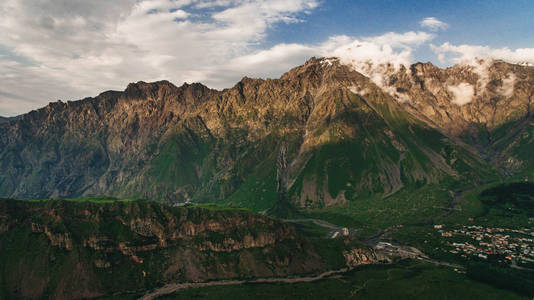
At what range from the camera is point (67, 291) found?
175375 millimetres

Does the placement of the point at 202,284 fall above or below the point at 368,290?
above

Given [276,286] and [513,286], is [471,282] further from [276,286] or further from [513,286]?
[276,286]

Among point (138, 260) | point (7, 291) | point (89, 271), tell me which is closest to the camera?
point (7, 291)

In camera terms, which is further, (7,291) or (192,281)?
(192,281)

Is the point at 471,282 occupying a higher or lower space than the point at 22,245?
lower

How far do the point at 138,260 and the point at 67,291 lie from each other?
34.0 metres

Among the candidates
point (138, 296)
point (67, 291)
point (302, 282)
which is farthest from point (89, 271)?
point (302, 282)

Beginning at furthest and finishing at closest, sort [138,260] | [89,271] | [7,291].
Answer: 1. [138,260]
2. [89,271]
3. [7,291]

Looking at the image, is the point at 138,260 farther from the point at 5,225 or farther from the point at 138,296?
the point at 5,225

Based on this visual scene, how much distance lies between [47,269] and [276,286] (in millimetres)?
108874

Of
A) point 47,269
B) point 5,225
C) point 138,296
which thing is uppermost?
point 5,225

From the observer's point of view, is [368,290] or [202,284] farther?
[202,284]

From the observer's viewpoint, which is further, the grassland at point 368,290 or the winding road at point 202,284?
the winding road at point 202,284

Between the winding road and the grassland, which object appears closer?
the grassland
